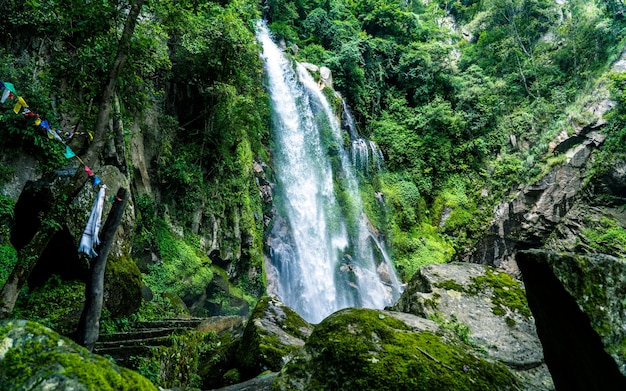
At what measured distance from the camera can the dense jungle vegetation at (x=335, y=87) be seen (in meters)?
6.09

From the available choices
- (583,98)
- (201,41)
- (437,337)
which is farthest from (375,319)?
(583,98)

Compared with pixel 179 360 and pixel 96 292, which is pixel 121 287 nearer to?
pixel 96 292

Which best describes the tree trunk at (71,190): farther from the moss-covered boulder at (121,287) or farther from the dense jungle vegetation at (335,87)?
the moss-covered boulder at (121,287)

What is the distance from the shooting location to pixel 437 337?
285cm

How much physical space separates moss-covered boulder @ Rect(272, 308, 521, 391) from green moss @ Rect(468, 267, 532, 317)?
2.39 metres

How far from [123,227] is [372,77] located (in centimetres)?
2032

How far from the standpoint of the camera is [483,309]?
4.70m

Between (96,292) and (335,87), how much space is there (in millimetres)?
19233

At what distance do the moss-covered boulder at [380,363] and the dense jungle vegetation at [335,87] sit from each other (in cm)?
419

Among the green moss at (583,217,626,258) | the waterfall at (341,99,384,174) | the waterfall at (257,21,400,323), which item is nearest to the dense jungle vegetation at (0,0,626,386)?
the waterfall at (341,99,384,174)

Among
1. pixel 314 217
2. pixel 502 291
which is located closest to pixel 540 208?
pixel 314 217

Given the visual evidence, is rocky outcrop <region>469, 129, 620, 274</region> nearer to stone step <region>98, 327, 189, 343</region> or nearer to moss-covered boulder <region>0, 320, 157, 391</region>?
stone step <region>98, 327, 189, 343</region>

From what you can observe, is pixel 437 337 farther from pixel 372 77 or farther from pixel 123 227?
pixel 372 77

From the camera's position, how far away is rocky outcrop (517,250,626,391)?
1973mm
